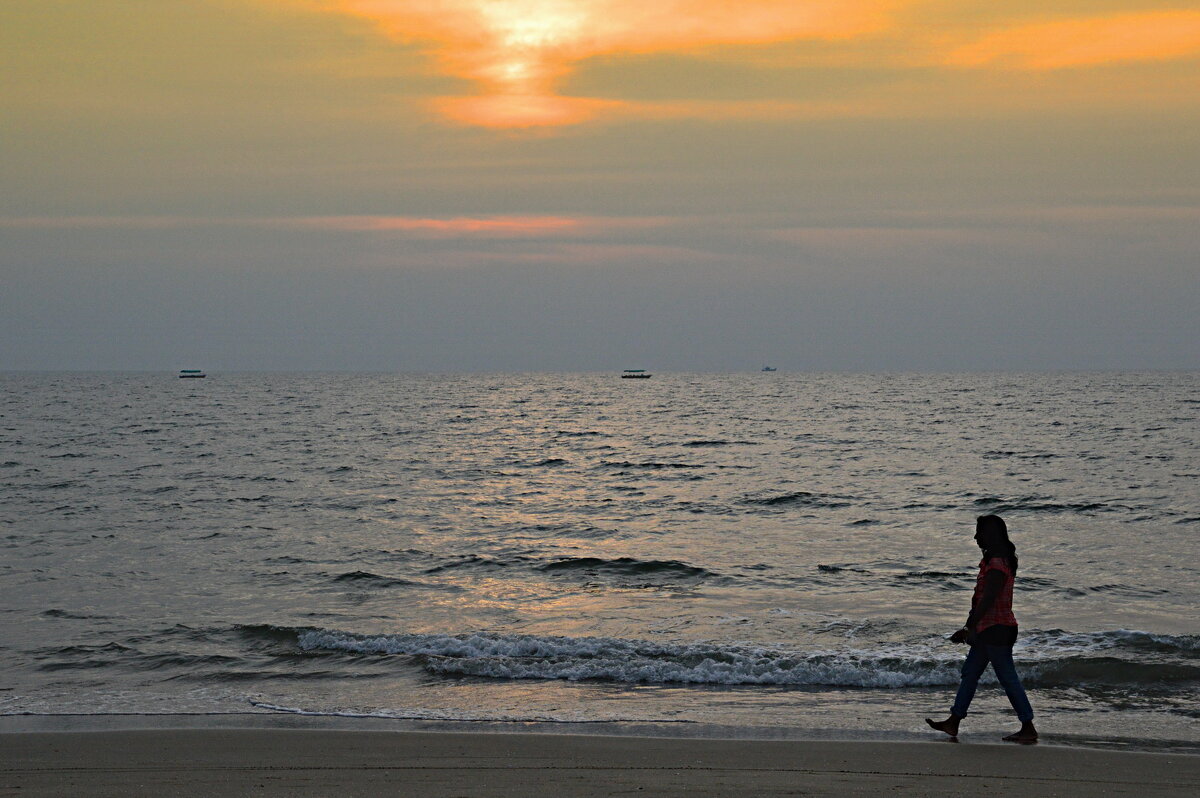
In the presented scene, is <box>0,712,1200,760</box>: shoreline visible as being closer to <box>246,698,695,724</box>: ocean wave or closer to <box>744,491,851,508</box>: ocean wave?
<box>246,698,695,724</box>: ocean wave

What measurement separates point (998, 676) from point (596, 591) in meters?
8.75

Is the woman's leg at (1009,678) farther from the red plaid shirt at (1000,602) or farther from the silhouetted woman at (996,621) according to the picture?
the red plaid shirt at (1000,602)

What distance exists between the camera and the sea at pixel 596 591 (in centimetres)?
1023

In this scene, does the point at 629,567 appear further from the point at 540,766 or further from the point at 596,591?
the point at 540,766

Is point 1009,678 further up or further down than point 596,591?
further up

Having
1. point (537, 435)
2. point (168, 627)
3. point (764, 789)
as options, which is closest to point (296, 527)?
point (168, 627)

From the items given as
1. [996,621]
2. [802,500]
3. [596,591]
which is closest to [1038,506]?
[802,500]

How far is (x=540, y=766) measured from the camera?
754cm

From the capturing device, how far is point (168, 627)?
13.6 m

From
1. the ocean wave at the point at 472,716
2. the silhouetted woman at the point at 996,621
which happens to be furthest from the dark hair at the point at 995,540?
the ocean wave at the point at 472,716

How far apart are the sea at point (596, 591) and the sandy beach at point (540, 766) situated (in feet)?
2.52

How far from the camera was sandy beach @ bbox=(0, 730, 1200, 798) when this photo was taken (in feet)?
22.8

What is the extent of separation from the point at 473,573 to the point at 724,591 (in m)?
4.74

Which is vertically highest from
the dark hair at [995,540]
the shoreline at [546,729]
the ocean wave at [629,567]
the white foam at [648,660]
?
the dark hair at [995,540]
